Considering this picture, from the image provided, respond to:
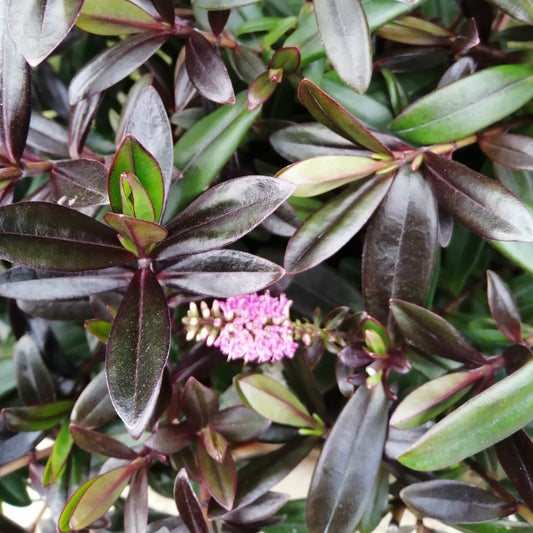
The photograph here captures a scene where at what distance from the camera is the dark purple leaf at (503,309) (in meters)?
0.59

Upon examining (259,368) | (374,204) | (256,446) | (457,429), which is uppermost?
(374,204)

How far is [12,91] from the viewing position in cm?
56

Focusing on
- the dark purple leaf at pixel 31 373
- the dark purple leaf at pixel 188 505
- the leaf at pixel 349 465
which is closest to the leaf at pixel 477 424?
the leaf at pixel 349 465

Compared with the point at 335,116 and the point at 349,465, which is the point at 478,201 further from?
the point at 349,465

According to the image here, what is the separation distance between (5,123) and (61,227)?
0.51ft

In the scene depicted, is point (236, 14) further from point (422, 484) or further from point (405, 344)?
point (422, 484)

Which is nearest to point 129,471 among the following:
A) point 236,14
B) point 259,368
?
point 259,368

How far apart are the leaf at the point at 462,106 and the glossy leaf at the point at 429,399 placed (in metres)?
0.24

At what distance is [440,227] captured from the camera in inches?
23.9

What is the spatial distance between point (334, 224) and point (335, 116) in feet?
0.32

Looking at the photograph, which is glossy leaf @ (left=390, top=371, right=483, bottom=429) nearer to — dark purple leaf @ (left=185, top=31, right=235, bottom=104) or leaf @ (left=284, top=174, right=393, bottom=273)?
leaf @ (left=284, top=174, right=393, bottom=273)

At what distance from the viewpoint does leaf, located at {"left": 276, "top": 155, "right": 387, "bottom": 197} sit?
1.70 feet

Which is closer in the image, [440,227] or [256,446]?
[440,227]

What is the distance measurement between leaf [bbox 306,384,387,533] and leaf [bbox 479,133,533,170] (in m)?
0.26
